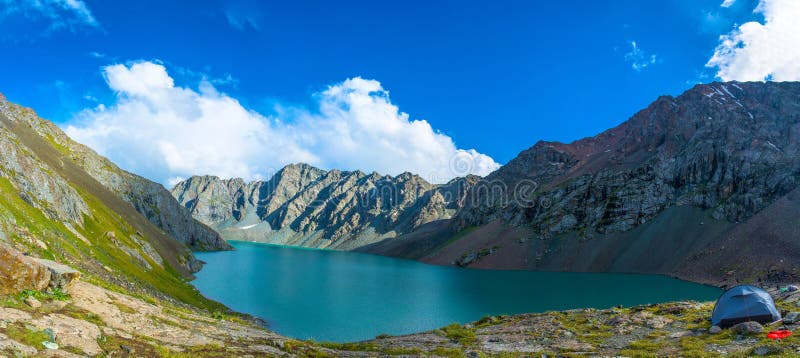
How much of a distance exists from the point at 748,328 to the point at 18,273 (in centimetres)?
4119

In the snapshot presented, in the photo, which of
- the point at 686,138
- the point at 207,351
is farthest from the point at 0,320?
the point at 686,138

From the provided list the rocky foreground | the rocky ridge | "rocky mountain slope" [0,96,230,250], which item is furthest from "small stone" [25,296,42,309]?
"rocky mountain slope" [0,96,230,250]

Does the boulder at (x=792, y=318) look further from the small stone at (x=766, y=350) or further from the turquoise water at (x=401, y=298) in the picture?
the turquoise water at (x=401, y=298)

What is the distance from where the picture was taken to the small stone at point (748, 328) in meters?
25.2

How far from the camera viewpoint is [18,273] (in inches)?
703

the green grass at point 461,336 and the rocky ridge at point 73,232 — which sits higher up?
the rocky ridge at point 73,232

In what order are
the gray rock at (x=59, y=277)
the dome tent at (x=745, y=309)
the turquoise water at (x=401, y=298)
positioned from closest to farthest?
the gray rock at (x=59, y=277), the dome tent at (x=745, y=309), the turquoise water at (x=401, y=298)

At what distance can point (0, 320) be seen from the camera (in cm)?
1420

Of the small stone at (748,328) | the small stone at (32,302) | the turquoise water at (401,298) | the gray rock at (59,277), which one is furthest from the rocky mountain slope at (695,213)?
the small stone at (32,302)

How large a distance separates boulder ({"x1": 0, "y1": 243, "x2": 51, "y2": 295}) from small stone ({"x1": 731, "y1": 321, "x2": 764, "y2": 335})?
133 feet

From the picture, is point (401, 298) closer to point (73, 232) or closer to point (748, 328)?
point (73, 232)

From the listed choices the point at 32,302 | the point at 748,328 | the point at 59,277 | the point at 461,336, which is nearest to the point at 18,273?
the point at 32,302

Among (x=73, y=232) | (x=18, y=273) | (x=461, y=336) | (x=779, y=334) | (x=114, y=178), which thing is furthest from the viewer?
(x=114, y=178)

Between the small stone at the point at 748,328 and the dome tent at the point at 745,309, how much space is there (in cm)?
219
